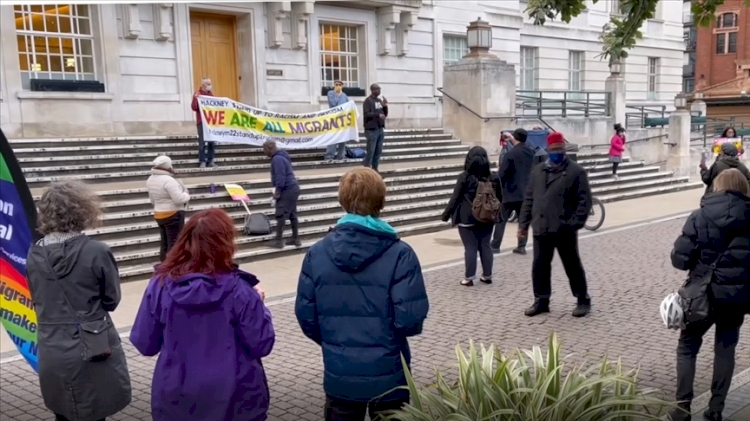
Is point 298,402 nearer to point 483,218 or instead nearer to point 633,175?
point 483,218

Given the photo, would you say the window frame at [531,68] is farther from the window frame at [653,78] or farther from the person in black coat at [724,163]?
the person in black coat at [724,163]

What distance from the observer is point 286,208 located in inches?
420

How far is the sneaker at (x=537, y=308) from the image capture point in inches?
283

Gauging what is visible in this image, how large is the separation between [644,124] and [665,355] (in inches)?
842

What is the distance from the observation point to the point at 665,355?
5902mm

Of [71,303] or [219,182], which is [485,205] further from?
[219,182]

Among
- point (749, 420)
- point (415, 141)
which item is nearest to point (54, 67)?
point (415, 141)

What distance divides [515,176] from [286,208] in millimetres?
3623

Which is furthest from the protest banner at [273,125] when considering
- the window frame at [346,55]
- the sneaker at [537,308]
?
the sneaker at [537,308]

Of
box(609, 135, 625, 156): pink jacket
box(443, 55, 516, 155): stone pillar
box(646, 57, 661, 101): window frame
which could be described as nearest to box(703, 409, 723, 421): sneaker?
box(443, 55, 516, 155): stone pillar

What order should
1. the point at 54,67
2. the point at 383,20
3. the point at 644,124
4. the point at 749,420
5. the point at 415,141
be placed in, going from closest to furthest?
the point at 749,420 < the point at 54,67 < the point at 415,141 < the point at 383,20 < the point at 644,124

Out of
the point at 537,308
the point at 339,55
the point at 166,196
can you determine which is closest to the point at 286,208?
the point at 166,196

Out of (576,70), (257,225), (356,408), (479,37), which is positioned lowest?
(257,225)

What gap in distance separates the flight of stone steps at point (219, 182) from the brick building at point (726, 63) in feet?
137
